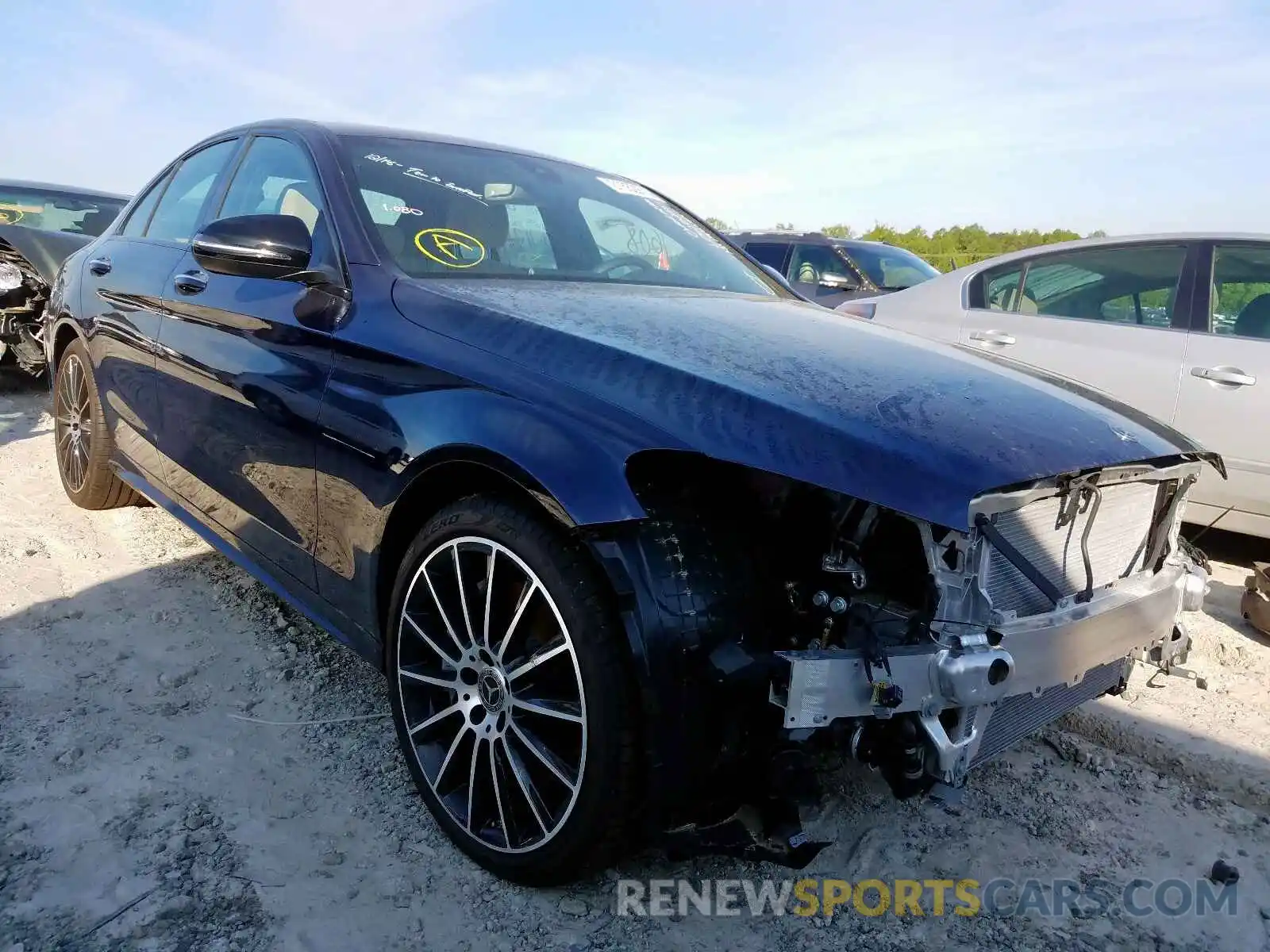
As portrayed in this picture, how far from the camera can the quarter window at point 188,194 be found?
135 inches

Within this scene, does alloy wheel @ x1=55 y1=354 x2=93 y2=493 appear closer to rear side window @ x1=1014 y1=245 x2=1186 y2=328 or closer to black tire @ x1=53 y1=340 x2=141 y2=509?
black tire @ x1=53 y1=340 x2=141 y2=509

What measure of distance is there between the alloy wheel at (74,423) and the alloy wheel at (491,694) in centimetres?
285

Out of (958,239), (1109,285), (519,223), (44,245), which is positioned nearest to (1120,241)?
(1109,285)

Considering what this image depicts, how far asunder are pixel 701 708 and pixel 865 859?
0.76 metres

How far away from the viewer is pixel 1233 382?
164 inches

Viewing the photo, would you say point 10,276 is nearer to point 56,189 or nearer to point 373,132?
point 56,189

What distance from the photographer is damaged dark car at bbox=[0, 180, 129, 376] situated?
6.57m

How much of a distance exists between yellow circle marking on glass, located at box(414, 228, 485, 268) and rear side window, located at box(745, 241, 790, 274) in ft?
22.3

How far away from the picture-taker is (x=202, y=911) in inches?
76.0

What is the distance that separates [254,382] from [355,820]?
4.19 feet

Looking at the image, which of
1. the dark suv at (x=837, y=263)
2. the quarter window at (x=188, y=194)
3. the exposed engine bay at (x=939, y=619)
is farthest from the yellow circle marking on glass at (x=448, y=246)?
the dark suv at (x=837, y=263)

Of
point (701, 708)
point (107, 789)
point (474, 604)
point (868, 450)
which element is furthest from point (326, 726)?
point (868, 450)

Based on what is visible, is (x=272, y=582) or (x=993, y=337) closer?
(x=272, y=582)

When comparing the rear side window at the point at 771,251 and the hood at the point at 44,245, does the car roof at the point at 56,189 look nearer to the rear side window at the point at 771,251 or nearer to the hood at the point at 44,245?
the hood at the point at 44,245
